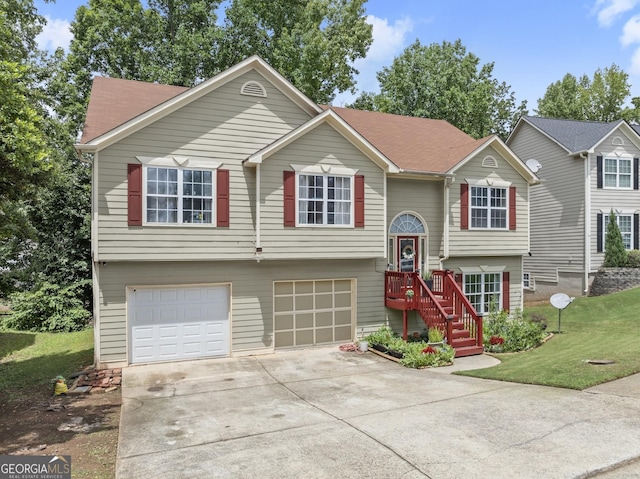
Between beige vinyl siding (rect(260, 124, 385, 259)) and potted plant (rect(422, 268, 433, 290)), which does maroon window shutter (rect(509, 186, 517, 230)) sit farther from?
beige vinyl siding (rect(260, 124, 385, 259))

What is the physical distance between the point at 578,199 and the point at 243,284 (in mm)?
17528

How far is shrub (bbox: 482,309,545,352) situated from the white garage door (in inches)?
315

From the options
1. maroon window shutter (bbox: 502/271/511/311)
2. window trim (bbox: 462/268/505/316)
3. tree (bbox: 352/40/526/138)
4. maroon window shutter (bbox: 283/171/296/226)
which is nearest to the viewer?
maroon window shutter (bbox: 283/171/296/226)

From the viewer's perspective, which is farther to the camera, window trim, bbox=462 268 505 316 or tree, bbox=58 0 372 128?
tree, bbox=58 0 372 128

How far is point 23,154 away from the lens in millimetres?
8977

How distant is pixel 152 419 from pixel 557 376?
8.29m

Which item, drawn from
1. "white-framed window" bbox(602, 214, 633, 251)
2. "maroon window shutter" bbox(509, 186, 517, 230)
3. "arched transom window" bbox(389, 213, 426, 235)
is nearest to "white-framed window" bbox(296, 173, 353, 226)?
"arched transom window" bbox(389, 213, 426, 235)

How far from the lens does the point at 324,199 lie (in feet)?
44.0

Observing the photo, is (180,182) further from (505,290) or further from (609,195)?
(609,195)

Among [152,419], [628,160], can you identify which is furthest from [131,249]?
[628,160]

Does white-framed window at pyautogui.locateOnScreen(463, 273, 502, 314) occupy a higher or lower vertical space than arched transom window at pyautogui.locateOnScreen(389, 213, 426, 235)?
lower

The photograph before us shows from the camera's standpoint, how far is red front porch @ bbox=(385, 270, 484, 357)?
13102 millimetres

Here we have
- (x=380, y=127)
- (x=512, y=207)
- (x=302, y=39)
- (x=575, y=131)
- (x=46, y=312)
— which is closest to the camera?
(x=512, y=207)
